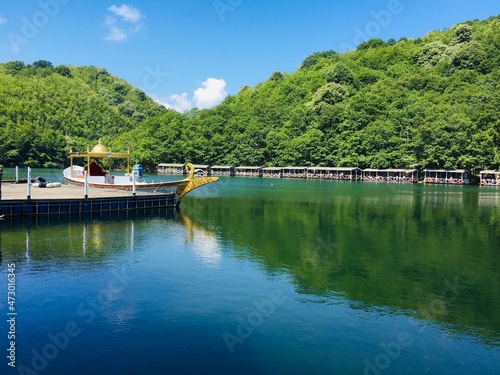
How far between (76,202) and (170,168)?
280 feet

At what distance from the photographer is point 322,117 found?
104 metres

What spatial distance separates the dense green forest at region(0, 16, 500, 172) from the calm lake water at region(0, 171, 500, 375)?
6376 cm

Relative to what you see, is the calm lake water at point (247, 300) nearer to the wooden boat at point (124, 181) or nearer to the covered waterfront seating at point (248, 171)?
the wooden boat at point (124, 181)

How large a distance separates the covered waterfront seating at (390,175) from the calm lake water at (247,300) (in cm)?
6125

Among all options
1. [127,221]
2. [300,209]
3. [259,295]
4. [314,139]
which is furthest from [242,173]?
[259,295]

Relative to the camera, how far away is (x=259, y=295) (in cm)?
1366

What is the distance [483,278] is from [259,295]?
8423 millimetres

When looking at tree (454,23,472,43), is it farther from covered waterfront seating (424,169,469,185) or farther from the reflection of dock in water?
the reflection of dock in water

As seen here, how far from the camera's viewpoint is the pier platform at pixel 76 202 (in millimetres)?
25411

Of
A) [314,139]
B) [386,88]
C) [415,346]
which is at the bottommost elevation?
[415,346]

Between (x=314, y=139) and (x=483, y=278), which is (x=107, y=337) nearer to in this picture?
(x=483, y=278)

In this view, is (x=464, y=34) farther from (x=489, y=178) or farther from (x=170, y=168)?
(x=170, y=168)

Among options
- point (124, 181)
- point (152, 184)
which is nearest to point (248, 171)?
point (124, 181)

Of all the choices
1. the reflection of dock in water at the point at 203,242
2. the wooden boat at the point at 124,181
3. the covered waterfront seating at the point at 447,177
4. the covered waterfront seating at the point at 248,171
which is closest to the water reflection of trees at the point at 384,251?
the reflection of dock in water at the point at 203,242
